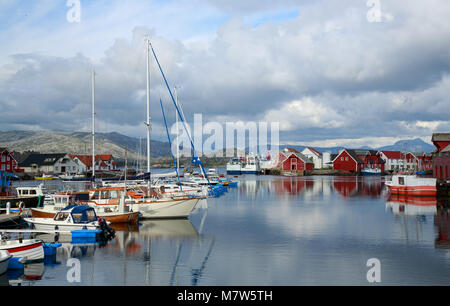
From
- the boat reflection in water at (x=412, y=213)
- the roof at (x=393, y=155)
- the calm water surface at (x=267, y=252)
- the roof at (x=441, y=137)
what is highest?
the roof at (x=441, y=137)

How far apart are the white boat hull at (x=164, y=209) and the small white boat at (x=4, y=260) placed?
1520 centimetres

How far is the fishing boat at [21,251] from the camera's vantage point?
19000mm

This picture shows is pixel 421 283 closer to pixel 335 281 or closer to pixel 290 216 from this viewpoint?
pixel 335 281

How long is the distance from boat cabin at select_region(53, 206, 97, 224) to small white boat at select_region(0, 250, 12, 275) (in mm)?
8683

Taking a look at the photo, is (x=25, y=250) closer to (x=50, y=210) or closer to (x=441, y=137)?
(x=50, y=210)

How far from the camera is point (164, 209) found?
110ft

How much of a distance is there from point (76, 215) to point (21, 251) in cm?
813

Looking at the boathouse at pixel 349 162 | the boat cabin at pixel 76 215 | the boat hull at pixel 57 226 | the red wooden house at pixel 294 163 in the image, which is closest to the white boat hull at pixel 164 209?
the boat cabin at pixel 76 215

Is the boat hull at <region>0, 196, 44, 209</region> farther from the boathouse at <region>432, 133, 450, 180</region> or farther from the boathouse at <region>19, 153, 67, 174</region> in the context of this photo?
the boathouse at <region>19, 153, 67, 174</region>

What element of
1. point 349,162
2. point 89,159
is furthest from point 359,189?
point 89,159

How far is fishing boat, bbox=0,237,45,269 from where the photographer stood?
19.0 meters

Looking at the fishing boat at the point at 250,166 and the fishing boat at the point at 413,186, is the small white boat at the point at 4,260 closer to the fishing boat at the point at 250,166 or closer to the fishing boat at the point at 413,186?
the fishing boat at the point at 413,186
